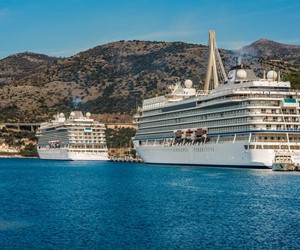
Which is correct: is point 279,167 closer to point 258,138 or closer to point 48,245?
point 258,138

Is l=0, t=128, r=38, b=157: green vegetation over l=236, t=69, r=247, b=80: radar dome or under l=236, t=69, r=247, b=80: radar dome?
under

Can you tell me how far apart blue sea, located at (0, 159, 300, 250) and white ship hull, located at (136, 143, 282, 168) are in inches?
324

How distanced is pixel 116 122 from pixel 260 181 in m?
124

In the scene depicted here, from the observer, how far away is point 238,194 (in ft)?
167

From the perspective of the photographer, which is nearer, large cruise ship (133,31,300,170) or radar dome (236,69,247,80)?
large cruise ship (133,31,300,170)

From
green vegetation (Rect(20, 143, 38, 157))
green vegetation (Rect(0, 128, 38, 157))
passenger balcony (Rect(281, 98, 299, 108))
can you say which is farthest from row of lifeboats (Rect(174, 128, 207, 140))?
green vegetation (Rect(0, 128, 38, 157))

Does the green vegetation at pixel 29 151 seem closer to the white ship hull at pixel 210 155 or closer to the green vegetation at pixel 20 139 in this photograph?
the green vegetation at pixel 20 139

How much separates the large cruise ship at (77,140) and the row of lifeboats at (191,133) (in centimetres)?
5104

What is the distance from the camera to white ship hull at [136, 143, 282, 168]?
73.0 meters

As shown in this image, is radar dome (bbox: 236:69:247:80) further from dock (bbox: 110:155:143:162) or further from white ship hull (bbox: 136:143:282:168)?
dock (bbox: 110:155:143:162)

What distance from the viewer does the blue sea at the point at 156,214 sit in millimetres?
32781

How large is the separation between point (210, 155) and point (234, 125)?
6.22 m

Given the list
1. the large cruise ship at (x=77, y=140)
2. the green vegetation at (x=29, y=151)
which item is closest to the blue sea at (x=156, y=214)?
the large cruise ship at (x=77, y=140)

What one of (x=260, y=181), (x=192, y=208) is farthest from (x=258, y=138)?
Result: (x=192, y=208)
